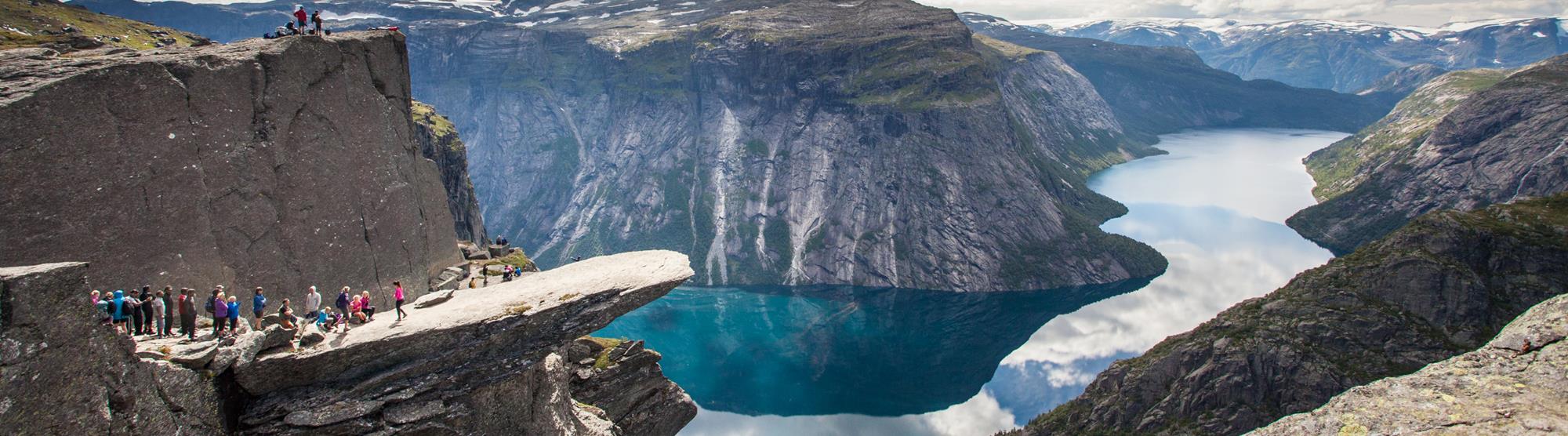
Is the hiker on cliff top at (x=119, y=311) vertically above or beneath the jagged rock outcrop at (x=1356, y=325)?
above

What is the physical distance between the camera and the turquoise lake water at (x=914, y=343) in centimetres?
12319

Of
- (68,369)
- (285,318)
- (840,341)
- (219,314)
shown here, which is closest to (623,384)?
(285,318)

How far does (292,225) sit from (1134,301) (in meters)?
167

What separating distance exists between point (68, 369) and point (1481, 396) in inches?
1307

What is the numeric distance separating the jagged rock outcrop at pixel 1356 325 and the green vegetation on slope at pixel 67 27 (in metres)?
78.5

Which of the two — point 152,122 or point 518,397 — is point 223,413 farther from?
point 152,122

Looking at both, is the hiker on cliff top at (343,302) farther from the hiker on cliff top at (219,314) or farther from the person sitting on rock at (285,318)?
the hiker on cliff top at (219,314)

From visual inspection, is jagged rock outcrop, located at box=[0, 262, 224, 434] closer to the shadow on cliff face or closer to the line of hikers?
the line of hikers

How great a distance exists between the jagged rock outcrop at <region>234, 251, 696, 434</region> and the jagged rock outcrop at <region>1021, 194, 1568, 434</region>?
174ft

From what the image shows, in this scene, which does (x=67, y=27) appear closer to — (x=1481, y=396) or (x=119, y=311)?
(x=119, y=311)

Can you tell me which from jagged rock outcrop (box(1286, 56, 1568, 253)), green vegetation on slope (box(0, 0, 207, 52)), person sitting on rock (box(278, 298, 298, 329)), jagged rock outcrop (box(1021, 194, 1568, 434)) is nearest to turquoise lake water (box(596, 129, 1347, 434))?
jagged rock outcrop (box(1286, 56, 1568, 253))

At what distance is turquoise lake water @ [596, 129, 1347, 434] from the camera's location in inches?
4850

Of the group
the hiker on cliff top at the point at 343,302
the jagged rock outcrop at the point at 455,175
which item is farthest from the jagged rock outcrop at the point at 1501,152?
the hiker on cliff top at the point at 343,302

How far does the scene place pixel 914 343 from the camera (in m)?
158
